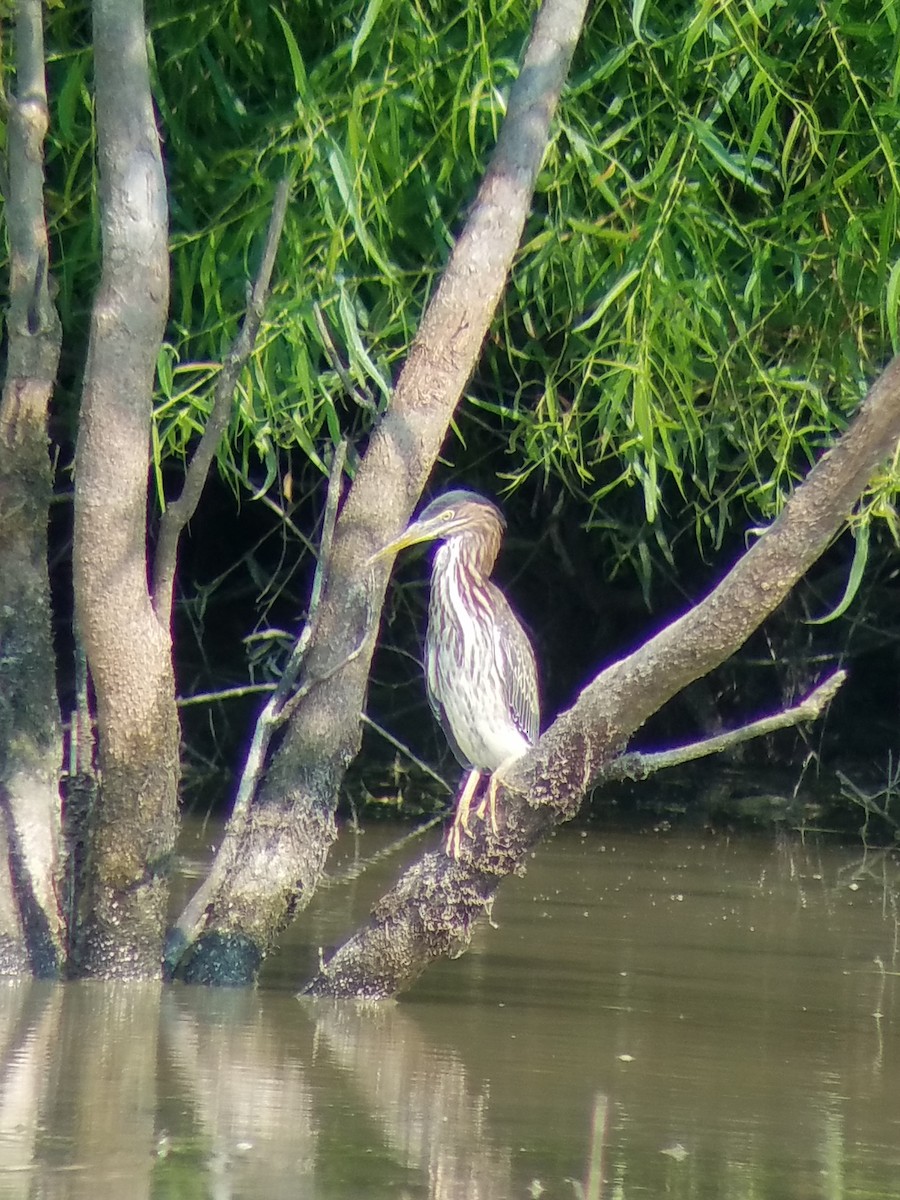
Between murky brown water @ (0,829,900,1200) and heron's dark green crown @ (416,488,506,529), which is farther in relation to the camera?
heron's dark green crown @ (416,488,506,529)

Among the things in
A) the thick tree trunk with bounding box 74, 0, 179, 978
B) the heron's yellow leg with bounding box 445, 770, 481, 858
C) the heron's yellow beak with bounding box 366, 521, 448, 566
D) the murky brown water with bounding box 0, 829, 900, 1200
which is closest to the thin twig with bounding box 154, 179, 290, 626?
the thick tree trunk with bounding box 74, 0, 179, 978

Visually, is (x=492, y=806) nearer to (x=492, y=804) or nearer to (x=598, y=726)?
(x=492, y=804)

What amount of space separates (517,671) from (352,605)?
0.74 meters

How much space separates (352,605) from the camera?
4.10 metres

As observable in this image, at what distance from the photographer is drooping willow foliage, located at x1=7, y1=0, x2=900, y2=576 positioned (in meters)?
4.37

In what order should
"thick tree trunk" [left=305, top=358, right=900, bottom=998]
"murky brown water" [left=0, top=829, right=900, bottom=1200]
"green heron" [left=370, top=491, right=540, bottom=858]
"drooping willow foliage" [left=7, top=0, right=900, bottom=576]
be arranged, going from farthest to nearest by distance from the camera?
"green heron" [left=370, top=491, right=540, bottom=858] → "drooping willow foliage" [left=7, top=0, right=900, bottom=576] → "thick tree trunk" [left=305, top=358, right=900, bottom=998] → "murky brown water" [left=0, top=829, right=900, bottom=1200]

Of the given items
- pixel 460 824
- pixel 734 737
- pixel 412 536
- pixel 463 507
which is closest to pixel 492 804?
pixel 460 824

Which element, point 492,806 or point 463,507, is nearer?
point 492,806

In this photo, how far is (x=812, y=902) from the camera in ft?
18.8

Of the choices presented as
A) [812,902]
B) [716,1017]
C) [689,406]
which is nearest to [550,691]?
[812,902]

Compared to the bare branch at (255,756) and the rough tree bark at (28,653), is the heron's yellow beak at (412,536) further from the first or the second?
the rough tree bark at (28,653)

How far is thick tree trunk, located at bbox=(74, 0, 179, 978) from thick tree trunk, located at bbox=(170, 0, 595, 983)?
0.30 metres

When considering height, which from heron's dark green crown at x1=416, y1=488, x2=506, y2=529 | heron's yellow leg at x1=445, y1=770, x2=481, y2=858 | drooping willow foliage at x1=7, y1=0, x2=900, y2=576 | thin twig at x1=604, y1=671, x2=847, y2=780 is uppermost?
drooping willow foliage at x1=7, y1=0, x2=900, y2=576

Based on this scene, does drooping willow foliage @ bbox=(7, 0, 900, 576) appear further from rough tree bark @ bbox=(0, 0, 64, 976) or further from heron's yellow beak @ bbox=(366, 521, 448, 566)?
rough tree bark @ bbox=(0, 0, 64, 976)
